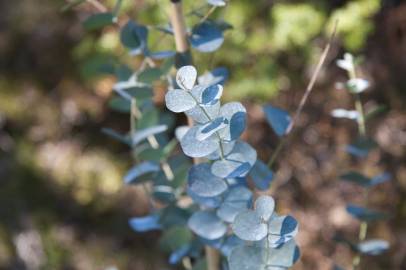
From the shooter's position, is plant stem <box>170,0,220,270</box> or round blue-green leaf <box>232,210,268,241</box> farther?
plant stem <box>170,0,220,270</box>

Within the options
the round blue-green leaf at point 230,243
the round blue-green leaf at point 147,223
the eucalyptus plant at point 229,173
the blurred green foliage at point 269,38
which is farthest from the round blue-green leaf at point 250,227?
the blurred green foliage at point 269,38

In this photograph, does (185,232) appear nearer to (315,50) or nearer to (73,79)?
(315,50)

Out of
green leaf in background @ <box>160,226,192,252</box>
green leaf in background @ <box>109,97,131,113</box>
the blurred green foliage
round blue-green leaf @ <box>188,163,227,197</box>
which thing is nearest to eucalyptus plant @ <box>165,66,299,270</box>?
round blue-green leaf @ <box>188,163,227,197</box>

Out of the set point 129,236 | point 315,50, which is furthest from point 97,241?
point 315,50

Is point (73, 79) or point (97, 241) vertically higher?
point (73, 79)

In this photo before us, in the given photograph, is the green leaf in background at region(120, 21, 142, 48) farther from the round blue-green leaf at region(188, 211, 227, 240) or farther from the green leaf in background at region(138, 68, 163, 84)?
the round blue-green leaf at region(188, 211, 227, 240)

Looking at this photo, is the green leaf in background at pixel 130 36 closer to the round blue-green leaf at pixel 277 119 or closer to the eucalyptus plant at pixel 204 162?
the eucalyptus plant at pixel 204 162

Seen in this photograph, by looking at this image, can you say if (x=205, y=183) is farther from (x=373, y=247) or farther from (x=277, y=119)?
(x=373, y=247)
